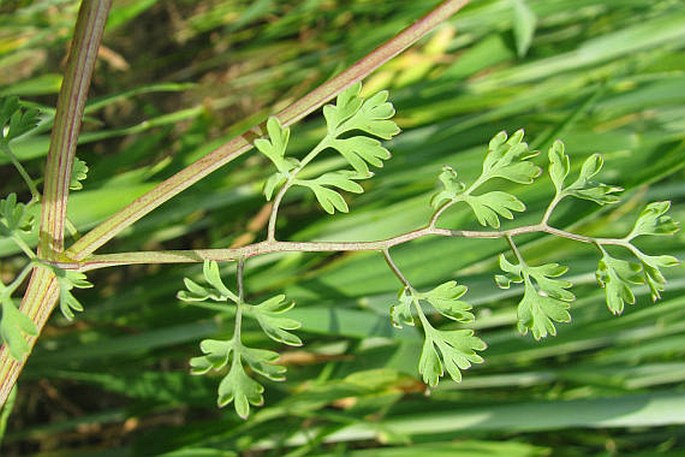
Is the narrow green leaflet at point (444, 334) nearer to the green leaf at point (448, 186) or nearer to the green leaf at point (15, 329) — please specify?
the green leaf at point (448, 186)

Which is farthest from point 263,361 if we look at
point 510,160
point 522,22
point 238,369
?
point 522,22

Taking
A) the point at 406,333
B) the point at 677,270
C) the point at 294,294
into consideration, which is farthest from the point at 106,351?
the point at 677,270

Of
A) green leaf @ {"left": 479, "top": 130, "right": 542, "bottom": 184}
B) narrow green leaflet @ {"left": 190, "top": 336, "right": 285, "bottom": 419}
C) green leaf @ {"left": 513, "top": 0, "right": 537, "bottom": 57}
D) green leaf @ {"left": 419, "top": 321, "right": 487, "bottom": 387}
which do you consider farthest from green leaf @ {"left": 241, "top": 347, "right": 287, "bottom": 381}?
green leaf @ {"left": 513, "top": 0, "right": 537, "bottom": 57}

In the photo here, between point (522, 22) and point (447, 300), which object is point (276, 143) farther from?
point (522, 22)

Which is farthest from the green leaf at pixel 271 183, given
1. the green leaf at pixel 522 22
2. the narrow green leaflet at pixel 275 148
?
the green leaf at pixel 522 22

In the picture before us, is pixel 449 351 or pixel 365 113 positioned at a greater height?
pixel 365 113
